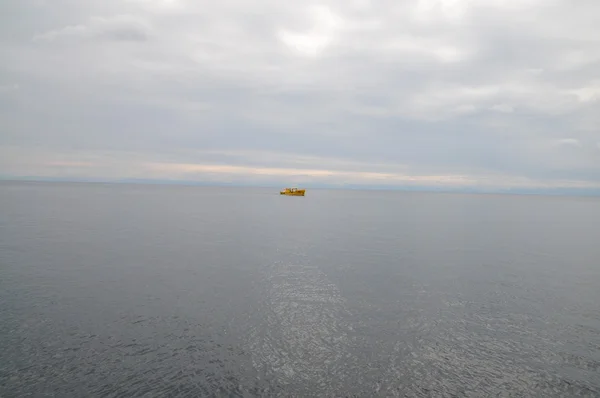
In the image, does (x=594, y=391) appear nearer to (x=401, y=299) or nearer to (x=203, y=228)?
(x=401, y=299)

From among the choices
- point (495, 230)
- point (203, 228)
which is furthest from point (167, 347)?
point (495, 230)

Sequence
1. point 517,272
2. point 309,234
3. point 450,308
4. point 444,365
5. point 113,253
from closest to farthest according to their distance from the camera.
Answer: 1. point 444,365
2. point 450,308
3. point 517,272
4. point 113,253
5. point 309,234

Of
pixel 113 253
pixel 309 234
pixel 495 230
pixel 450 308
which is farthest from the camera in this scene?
pixel 495 230

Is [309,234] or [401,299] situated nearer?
[401,299]

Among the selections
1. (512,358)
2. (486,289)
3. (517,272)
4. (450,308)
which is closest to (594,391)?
(512,358)

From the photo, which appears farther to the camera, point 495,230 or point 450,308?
point 495,230

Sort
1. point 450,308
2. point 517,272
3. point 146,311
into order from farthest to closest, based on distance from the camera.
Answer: point 517,272
point 450,308
point 146,311

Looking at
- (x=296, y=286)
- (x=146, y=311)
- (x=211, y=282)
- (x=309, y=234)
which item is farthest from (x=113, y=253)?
(x=309, y=234)

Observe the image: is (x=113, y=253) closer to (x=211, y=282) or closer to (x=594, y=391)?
(x=211, y=282)

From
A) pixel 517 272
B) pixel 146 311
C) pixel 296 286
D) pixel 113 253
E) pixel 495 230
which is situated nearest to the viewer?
pixel 146 311
